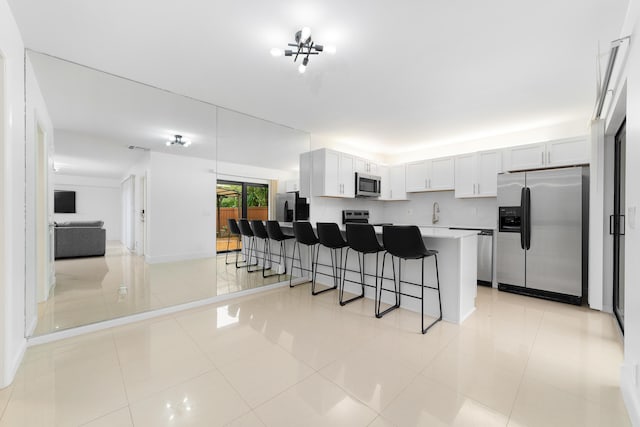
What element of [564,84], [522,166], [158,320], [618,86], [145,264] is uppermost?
[564,84]

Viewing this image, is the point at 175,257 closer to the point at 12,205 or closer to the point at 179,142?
Result: the point at 179,142

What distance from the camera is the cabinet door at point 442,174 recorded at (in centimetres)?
476

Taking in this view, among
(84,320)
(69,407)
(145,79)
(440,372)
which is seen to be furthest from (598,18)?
(84,320)

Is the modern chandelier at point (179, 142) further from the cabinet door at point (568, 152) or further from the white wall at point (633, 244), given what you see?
the cabinet door at point (568, 152)

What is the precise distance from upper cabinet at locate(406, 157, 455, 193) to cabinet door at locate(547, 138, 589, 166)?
4.42ft

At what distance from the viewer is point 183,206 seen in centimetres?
346

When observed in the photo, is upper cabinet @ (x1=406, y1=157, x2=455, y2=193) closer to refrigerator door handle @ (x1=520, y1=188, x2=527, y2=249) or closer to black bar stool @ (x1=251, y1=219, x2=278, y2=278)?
refrigerator door handle @ (x1=520, y1=188, x2=527, y2=249)

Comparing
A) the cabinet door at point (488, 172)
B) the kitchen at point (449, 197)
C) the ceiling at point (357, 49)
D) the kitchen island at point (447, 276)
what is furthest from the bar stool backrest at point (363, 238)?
the cabinet door at point (488, 172)

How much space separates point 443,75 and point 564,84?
1.38 metres

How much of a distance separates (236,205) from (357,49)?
2428mm

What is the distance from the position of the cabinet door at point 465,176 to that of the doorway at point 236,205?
331 centimetres

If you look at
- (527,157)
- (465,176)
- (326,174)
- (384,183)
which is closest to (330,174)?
(326,174)

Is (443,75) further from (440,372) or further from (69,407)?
(69,407)

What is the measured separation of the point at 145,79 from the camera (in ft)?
9.23
